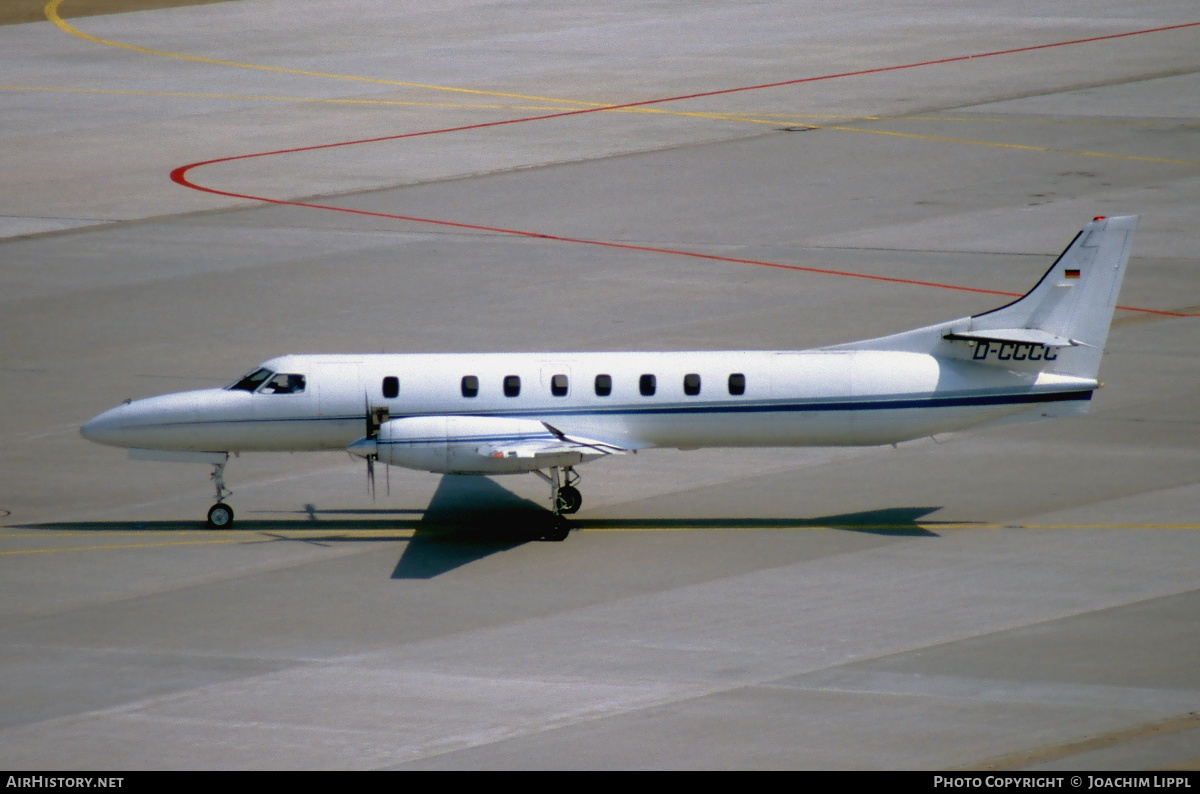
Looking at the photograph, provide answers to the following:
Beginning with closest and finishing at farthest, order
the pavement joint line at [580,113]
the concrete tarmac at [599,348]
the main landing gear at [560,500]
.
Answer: the concrete tarmac at [599,348], the main landing gear at [560,500], the pavement joint line at [580,113]

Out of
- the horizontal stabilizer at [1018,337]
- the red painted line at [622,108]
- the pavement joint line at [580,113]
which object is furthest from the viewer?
the pavement joint line at [580,113]

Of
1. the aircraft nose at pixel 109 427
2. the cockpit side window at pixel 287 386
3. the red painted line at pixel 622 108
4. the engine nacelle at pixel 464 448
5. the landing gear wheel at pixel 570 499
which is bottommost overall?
the landing gear wheel at pixel 570 499

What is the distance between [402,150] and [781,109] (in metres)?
14.1

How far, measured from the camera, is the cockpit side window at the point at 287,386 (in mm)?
29328

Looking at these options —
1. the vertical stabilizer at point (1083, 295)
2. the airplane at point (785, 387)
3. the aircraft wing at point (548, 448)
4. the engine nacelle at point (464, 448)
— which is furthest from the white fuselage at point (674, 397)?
the engine nacelle at point (464, 448)

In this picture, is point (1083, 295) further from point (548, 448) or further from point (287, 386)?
point (287, 386)

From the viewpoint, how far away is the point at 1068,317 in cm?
2886

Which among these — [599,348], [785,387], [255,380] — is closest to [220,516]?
[255,380]

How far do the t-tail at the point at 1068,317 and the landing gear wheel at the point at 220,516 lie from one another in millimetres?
12251

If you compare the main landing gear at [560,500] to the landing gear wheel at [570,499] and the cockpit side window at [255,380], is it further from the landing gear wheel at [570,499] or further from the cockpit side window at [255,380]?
the cockpit side window at [255,380]

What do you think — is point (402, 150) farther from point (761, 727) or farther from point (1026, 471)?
point (761, 727)

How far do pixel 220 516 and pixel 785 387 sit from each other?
9911 millimetres

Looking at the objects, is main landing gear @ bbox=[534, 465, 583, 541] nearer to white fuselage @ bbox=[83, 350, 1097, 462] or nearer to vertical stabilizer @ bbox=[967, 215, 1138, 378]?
white fuselage @ bbox=[83, 350, 1097, 462]
